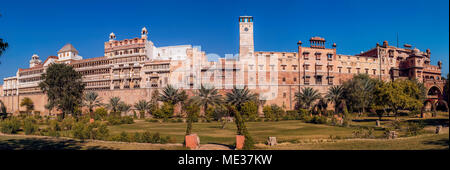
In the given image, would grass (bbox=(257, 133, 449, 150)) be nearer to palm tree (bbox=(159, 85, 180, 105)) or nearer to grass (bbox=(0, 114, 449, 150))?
grass (bbox=(0, 114, 449, 150))

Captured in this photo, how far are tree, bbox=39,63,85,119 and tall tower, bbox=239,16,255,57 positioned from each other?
31717 mm

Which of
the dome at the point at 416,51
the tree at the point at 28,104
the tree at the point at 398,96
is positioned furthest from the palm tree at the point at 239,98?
the tree at the point at 28,104

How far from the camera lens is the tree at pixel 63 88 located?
157 feet

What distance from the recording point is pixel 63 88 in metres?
50.1

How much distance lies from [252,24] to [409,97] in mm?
34315

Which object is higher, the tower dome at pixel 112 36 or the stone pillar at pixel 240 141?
the tower dome at pixel 112 36

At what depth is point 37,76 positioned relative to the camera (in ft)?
235

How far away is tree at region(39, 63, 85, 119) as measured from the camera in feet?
157

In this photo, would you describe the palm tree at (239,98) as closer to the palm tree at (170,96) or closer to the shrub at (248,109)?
the shrub at (248,109)

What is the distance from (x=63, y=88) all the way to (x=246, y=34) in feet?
116

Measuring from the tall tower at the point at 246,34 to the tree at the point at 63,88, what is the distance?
31.7 metres

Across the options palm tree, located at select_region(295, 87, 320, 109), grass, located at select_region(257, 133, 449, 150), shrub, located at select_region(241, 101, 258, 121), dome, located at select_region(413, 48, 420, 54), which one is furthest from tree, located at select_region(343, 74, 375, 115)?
grass, located at select_region(257, 133, 449, 150)

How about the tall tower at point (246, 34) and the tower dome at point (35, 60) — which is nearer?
the tall tower at point (246, 34)
